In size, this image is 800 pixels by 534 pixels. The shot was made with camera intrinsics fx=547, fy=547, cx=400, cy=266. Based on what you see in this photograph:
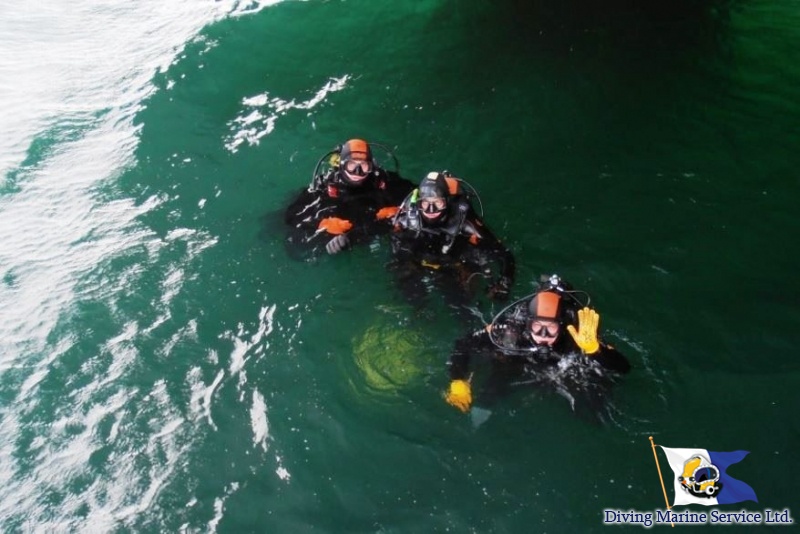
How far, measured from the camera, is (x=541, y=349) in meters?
4.94

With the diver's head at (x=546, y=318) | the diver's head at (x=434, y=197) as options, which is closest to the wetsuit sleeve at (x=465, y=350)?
the diver's head at (x=546, y=318)

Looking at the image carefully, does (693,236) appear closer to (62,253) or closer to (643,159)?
(643,159)

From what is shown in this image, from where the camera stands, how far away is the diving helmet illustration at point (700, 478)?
14.2 ft

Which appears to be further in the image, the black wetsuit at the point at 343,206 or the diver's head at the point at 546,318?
the black wetsuit at the point at 343,206

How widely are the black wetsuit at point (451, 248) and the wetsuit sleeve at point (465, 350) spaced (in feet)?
2.67

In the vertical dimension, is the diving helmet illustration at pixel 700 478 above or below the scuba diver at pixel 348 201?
below

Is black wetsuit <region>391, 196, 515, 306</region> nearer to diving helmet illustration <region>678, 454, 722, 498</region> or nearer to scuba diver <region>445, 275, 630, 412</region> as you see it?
scuba diver <region>445, 275, 630, 412</region>

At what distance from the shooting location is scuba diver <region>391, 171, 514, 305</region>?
5.90 metres

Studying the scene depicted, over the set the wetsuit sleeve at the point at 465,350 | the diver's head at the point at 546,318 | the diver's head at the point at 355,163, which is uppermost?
the diver's head at the point at 355,163

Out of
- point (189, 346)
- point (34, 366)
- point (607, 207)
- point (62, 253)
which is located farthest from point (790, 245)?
point (62, 253)

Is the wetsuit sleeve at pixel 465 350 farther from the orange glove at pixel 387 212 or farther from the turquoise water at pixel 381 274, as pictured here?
the orange glove at pixel 387 212

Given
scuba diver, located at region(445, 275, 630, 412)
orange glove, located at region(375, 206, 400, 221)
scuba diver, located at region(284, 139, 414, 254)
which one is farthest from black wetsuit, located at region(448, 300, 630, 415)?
scuba diver, located at region(284, 139, 414, 254)

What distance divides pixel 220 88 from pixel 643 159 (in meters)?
7.31

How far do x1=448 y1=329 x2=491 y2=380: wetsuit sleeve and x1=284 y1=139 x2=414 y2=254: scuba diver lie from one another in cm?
210
